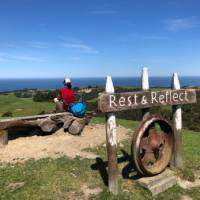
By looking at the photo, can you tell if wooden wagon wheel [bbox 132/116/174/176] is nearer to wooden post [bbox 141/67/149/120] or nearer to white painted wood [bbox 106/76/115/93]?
wooden post [bbox 141/67/149/120]

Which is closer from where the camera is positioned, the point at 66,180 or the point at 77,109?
the point at 66,180

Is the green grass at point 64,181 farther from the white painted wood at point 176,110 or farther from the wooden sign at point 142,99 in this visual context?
the wooden sign at point 142,99

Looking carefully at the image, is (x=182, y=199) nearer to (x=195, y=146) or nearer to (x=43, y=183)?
(x=43, y=183)

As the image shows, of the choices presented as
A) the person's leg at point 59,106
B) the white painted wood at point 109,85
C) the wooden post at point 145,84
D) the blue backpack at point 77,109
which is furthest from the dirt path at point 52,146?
the white painted wood at point 109,85

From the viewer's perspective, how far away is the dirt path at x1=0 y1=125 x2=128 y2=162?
11383 millimetres

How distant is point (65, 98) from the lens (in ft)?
48.4

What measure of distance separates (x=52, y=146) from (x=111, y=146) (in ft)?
14.4

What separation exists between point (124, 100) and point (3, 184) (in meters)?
3.66

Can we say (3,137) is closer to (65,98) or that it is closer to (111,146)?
(65,98)

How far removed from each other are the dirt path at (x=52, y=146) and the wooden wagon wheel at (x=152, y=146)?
95.0 inches

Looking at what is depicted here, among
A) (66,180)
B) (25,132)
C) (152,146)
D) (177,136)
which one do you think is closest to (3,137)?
(25,132)

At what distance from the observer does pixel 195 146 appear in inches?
543

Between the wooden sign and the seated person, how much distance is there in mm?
5700

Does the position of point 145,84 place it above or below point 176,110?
above
